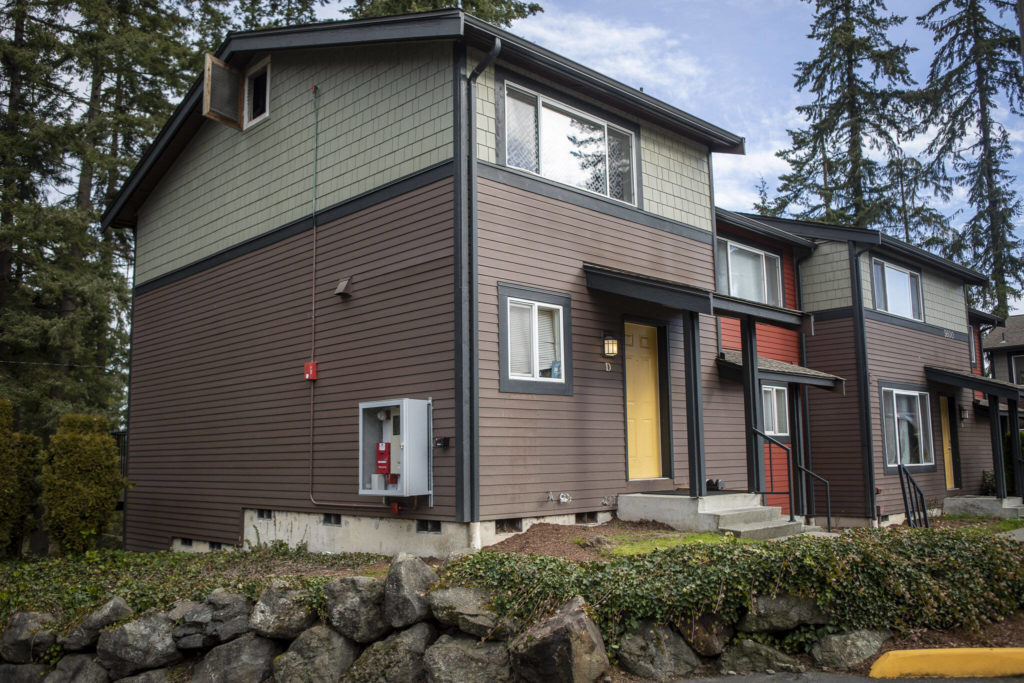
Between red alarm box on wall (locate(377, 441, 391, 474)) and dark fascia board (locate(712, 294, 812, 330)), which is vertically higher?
dark fascia board (locate(712, 294, 812, 330))

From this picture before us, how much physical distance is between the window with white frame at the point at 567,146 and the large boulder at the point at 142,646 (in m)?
6.24

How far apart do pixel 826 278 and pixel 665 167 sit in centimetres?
555

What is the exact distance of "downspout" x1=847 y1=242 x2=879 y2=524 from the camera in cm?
1469

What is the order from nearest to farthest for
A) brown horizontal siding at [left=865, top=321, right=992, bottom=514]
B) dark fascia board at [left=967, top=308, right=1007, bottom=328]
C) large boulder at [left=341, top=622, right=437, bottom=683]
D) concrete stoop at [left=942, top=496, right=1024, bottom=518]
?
1. large boulder at [left=341, top=622, right=437, bottom=683]
2. brown horizontal siding at [left=865, top=321, right=992, bottom=514]
3. concrete stoop at [left=942, top=496, right=1024, bottom=518]
4. dark fascia board at [left=967, top=308, right=1007, bottom=328]

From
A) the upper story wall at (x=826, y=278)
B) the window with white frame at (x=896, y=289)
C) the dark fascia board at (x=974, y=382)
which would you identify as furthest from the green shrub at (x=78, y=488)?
the dark fascia board at (x=974, y=382)

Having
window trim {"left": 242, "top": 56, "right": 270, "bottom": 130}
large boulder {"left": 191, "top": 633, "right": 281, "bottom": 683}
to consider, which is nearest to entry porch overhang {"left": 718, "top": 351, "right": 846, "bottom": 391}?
large boulder {"left": 191, "top": 633, "right": 281, "bottom": 683}

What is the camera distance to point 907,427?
16.4 meters

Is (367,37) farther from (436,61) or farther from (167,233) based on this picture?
(167,233)

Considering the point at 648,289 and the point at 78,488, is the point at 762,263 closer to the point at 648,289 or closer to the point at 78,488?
the point at 648,289

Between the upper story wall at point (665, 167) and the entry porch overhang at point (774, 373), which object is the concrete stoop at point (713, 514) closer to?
the entry porch overhang at point (774, 373)

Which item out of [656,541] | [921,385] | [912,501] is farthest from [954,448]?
[656,541]

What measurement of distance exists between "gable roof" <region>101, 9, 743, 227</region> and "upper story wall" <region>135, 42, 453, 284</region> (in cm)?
30

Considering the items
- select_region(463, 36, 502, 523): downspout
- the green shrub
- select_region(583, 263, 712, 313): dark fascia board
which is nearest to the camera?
select_region(463, 36, 502, 523): downspout

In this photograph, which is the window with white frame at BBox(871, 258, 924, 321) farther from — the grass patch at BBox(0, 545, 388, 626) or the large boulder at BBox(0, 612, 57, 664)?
the large boulder at BBox(0, 612, 57, 664)
